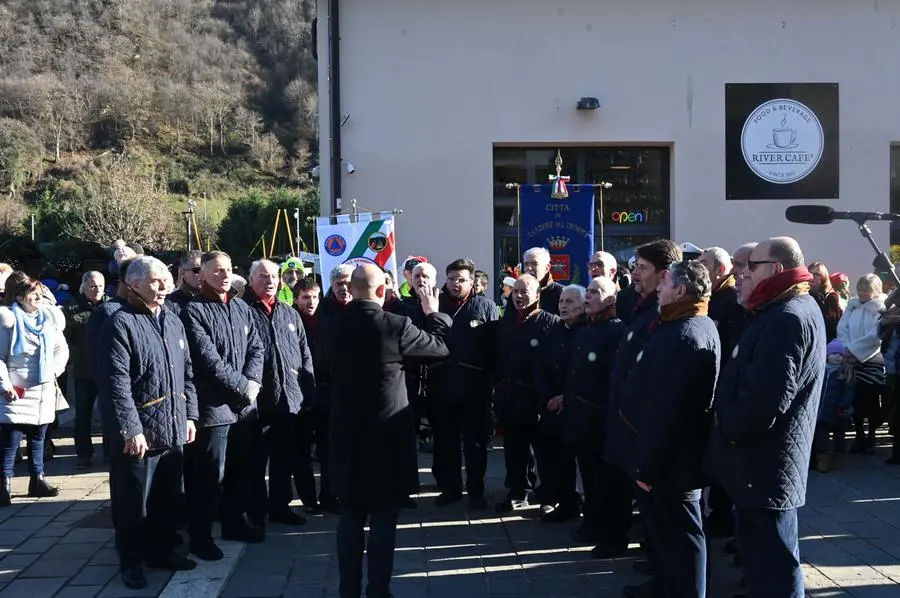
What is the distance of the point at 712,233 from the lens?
11.9 metres

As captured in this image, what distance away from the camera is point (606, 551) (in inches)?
214

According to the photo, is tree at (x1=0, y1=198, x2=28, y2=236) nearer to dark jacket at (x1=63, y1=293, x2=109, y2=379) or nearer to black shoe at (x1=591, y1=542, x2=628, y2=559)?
dark jacket at (x1=63, y1=293, x2=109, y2=379)

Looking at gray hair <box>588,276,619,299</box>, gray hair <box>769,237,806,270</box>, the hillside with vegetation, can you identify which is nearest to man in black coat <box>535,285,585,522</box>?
gray hair <box>588,276,619,299</box>

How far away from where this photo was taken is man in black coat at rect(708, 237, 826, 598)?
3.75 m

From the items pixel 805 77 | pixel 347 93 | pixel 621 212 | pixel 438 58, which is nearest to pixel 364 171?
pixel 347 93

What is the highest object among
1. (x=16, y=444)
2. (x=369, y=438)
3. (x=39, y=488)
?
(x=369, y=438)

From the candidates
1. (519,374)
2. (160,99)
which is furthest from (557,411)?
(160,99)

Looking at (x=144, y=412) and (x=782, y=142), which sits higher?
(x=782, y=142)

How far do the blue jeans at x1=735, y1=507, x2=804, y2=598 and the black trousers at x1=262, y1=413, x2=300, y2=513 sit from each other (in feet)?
10.9

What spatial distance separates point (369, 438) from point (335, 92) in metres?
8.01

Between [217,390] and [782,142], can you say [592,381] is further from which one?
[782,142]

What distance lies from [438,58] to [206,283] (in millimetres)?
7102

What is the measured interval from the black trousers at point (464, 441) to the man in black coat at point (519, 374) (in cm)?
21

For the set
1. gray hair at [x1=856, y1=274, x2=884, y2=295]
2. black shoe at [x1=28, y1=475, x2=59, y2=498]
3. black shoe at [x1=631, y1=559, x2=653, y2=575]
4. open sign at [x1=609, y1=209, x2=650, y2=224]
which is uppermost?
open sign at [x1=609, y1=209, x2=650, y2=224]
